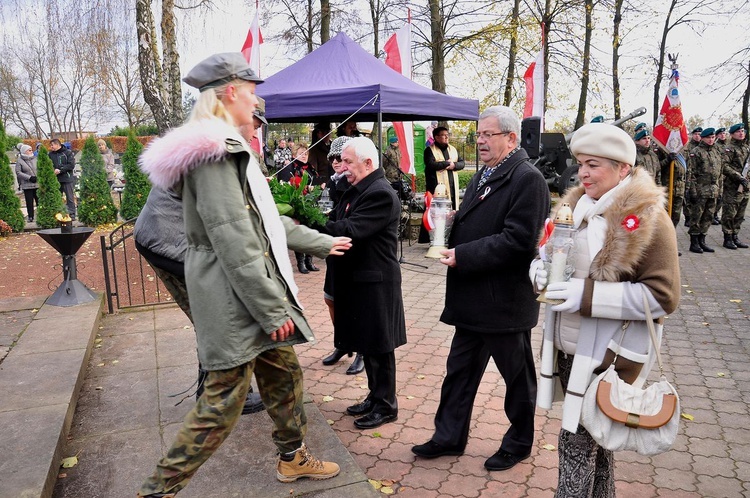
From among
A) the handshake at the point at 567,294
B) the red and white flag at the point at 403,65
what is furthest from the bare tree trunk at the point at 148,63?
the handshake at the point at 567,294

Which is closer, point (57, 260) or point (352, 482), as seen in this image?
point (352, 482)

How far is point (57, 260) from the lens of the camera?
10.1 m

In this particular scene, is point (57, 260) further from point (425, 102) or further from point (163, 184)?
point (163, 184)

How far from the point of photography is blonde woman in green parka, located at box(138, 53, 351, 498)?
2246 millimetres

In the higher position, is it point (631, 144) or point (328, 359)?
point (631, 144)

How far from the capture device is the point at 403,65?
33.1 feet

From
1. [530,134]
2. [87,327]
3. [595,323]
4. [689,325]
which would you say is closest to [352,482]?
[595,323]

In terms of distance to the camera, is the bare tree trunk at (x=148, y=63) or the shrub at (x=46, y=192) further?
the shrub at (x=46, y=192)

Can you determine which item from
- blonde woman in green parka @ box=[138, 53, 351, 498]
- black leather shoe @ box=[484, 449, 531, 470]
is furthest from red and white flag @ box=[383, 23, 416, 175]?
blonde woman in green parka @ box=[138, 53, 351, 498]

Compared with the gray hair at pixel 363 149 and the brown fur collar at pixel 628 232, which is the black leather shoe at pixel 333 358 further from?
the brown fur collar at pixel 628 232

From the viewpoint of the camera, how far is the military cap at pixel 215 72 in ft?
7.74

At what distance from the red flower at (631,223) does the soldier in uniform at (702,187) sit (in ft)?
30.2

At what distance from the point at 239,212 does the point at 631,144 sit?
60.4 inches

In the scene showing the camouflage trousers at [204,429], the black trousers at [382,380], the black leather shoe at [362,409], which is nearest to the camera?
the camouflage trousers at [204,429]
